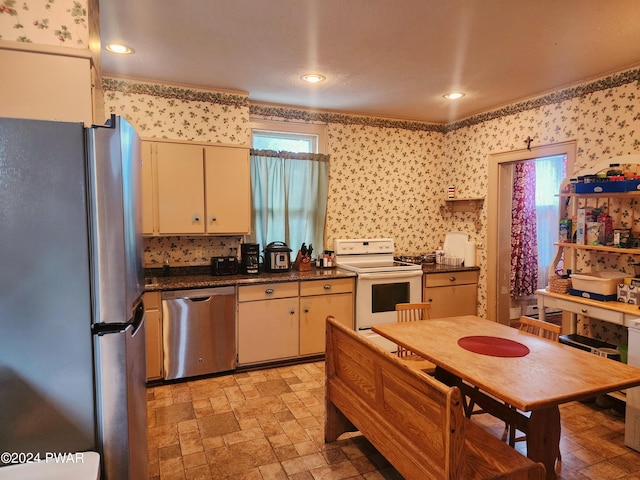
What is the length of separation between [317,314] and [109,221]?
8.92ft

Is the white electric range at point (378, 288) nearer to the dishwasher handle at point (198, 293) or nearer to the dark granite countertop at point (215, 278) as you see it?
the dark granite countertop at point (215, 278)

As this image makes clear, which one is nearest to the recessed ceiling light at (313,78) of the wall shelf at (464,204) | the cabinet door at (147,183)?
the cabinet door at (147,183)

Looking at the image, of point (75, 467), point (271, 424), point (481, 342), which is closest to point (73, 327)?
point (75, 467)

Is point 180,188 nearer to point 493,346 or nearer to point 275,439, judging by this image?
point 275,439

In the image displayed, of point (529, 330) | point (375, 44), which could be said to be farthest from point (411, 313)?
point (375, 44)

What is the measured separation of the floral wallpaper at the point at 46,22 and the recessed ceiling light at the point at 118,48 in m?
1.06

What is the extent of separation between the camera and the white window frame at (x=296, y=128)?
4156 millimetres

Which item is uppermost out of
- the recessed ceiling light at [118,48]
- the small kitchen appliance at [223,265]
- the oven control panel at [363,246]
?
the recessed ceiling light at [118,48]

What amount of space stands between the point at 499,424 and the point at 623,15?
8.75 feet

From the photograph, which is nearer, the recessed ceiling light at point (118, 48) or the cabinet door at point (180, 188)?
the recessed ceiling light at point (118, 48)

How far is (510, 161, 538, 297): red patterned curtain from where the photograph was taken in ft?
17.4

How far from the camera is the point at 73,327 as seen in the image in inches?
52.4

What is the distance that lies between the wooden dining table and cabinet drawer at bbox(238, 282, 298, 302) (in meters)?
1.33

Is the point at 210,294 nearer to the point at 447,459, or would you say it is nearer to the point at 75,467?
the point at 75,467
